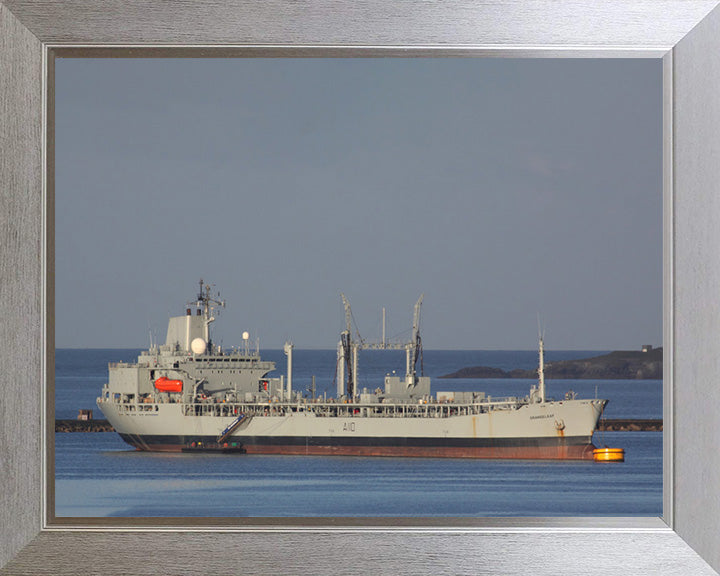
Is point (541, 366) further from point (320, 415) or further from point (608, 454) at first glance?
point (320, 415)

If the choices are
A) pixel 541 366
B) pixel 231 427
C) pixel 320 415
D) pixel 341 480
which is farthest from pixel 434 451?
pixel 541 366

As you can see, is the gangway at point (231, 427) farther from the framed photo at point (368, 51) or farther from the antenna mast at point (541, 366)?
the framed photo at point (368, 51)

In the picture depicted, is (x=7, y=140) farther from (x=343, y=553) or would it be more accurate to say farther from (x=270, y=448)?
(x=270, y=448)

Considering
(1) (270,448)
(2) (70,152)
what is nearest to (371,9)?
(2) (70,152)

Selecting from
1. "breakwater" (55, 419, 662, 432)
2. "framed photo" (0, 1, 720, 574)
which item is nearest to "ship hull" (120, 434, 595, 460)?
"breakwater" (55, 419, 662, 432)

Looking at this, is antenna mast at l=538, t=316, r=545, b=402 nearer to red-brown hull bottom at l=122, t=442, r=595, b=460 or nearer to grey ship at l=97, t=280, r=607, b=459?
grey ship at l=97, t=280, r=607, b=459

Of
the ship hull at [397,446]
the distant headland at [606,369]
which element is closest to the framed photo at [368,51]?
the distant headland at [606,369]
